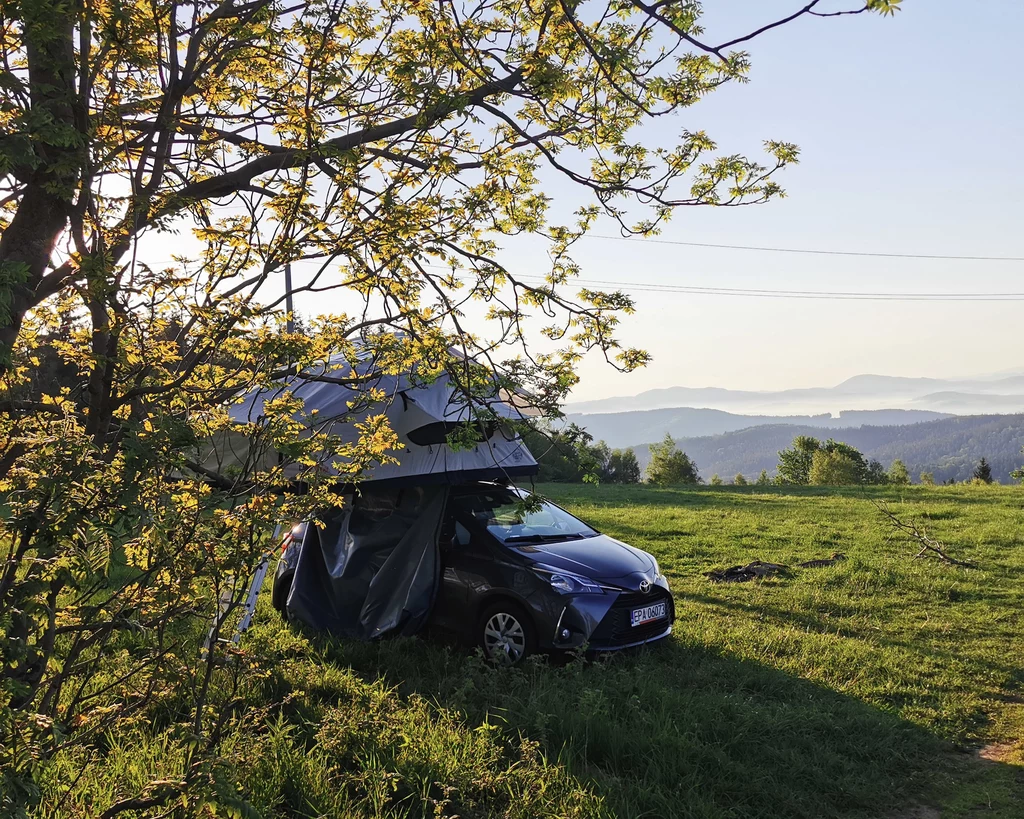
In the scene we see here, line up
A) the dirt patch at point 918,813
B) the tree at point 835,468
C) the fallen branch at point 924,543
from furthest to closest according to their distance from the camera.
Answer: the tree at point 835,468, the fallen branch at point 924,543, the dirt patch at point 918,813

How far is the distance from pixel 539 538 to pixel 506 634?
3.33 feet

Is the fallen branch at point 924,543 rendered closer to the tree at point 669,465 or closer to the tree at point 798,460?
the tree at point 669,465

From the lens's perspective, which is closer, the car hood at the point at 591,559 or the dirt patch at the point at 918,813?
the dirt patch at the point at 918,813

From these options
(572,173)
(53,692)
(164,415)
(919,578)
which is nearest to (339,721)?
(53,692)

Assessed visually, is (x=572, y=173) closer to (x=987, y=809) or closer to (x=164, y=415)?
(x=164, y=415)

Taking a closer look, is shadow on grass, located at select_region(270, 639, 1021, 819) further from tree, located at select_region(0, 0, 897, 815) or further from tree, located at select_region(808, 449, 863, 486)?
tree, located at select_region(808, 449, 863, 486)

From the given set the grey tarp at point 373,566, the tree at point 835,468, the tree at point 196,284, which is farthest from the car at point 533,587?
the tree at point 835,468

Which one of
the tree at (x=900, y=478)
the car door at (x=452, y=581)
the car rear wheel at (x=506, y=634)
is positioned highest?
the car door at (x=452, y=581)

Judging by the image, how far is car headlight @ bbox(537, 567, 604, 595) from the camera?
20.5ft

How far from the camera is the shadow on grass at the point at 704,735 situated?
4219mm

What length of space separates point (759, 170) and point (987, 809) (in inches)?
158

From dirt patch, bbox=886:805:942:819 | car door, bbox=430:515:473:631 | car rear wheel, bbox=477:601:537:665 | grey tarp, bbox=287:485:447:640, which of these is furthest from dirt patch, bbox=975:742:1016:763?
grey tarp, bbox=287:485:447:640

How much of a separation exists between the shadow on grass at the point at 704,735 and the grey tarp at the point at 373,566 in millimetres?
693

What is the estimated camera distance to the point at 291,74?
4379 millimetres
